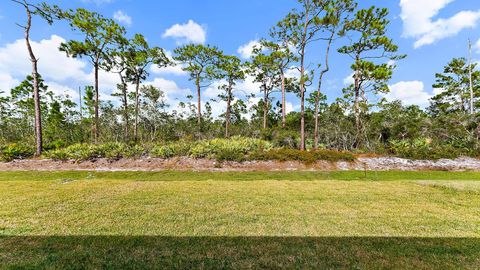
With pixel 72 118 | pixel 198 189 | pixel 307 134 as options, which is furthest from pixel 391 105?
pixel 72 118

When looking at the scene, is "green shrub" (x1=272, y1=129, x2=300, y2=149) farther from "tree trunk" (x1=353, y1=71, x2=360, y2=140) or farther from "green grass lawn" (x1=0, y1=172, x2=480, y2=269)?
"green grass lawn" (x1=0, y1=172, x2=480, y2=269)

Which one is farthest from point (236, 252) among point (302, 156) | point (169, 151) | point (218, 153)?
point (169, 151)

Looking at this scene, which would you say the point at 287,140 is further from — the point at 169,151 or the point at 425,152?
the point at 169,151

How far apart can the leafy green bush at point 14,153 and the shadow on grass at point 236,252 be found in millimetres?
12045

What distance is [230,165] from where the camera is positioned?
1046 centimetres

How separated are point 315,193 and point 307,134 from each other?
14969 mm

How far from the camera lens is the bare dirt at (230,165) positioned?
10.1 meters

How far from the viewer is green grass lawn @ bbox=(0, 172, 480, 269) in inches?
84.0

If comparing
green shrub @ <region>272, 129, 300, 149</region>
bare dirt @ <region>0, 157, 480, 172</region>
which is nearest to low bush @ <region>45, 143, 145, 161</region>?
bare dirt @ <region>0, 157, 480, 172</region>

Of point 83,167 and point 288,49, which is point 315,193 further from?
point 288,49

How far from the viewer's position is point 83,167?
1023 centimetres

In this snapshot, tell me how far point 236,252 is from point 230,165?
818cm

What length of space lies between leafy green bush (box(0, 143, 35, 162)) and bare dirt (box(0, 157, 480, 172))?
689 millimetres

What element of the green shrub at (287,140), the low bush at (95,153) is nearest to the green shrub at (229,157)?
the low bush at (95,153)
